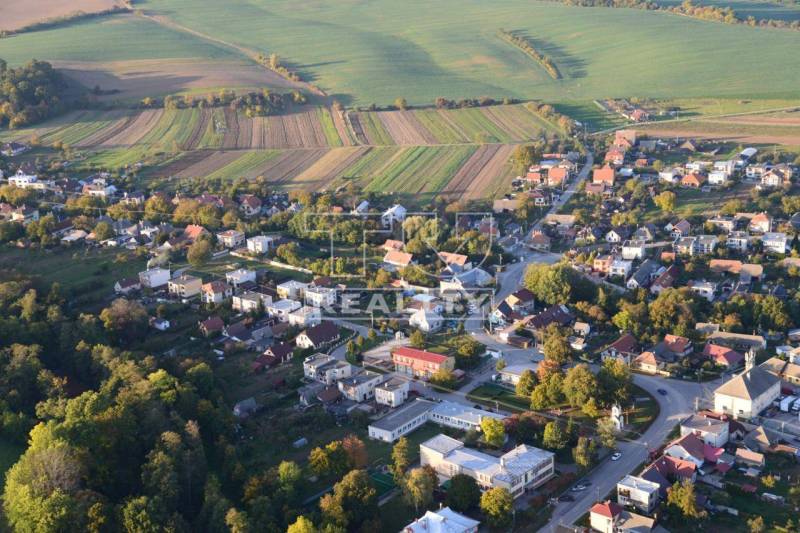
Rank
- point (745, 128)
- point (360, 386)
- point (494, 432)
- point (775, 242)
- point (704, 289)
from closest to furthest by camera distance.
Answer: point (494, 432), point (360, 386), point (704, 289), point (775, 242), point (745, 128)

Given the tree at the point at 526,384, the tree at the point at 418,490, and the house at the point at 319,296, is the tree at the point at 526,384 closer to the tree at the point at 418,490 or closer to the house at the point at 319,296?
the tree at the point at 418,490

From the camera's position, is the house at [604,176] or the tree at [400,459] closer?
the tree at [400,459]

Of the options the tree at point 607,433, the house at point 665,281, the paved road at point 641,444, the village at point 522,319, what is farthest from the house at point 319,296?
the tree at point 607,433

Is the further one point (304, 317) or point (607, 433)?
point (304, 317)

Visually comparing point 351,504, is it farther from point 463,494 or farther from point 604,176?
point 604,176

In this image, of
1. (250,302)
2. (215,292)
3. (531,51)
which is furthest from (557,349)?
(531,51)

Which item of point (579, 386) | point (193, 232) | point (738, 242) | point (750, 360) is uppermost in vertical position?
point (738, 242)
